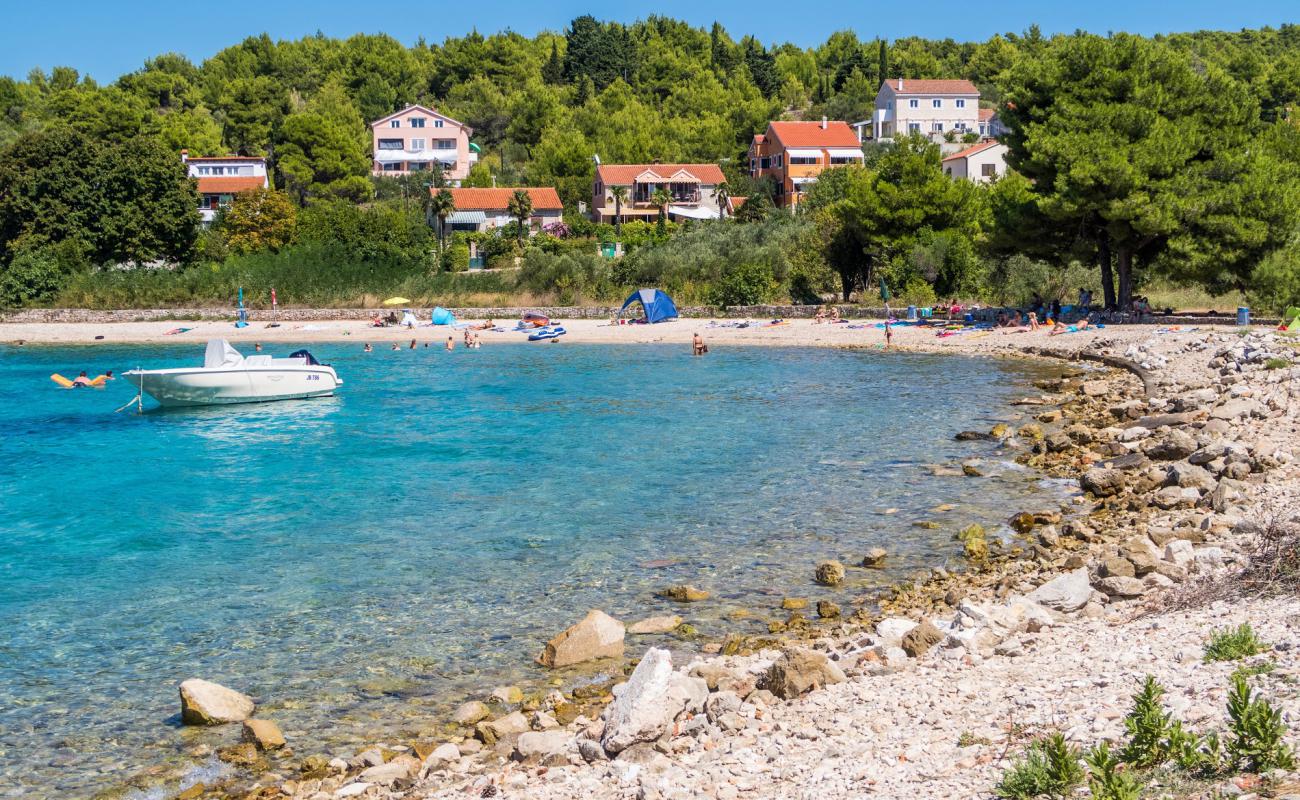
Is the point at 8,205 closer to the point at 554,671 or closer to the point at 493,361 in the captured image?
the point at 493,361

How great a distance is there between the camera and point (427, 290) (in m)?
64.6

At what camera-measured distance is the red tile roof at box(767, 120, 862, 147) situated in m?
103

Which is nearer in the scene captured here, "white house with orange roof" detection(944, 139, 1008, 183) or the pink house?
"white house with orange roof" detection(944, 139, 1008, 183)

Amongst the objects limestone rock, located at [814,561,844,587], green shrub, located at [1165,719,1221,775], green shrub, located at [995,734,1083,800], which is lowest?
limestone rock, located at [814,561,844,587]

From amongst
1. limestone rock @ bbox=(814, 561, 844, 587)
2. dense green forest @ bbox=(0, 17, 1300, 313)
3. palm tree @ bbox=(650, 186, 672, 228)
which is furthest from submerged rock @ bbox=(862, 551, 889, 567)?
palm tree @ bbox=(650, 186, 672, 228)

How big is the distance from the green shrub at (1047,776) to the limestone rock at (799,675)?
3115 mm

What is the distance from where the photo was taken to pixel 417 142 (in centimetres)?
11875

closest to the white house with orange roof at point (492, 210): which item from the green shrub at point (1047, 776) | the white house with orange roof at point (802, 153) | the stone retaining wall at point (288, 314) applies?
the white house with orange roof at point (802, 153)

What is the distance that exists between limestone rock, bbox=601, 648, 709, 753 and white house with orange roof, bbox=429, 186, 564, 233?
81.9 meters

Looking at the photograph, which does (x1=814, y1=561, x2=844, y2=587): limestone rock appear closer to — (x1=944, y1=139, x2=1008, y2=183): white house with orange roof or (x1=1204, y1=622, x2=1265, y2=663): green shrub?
(x1=1204, y1=622, x2=1265, y2=663): green shrub

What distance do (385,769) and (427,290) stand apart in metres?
57.1

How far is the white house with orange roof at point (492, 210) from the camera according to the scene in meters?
91.4

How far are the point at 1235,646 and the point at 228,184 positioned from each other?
4041 inches

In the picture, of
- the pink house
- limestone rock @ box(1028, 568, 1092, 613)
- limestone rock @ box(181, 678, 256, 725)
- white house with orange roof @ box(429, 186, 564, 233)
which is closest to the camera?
limestone rock @ box(181, 678, 256, 725)
